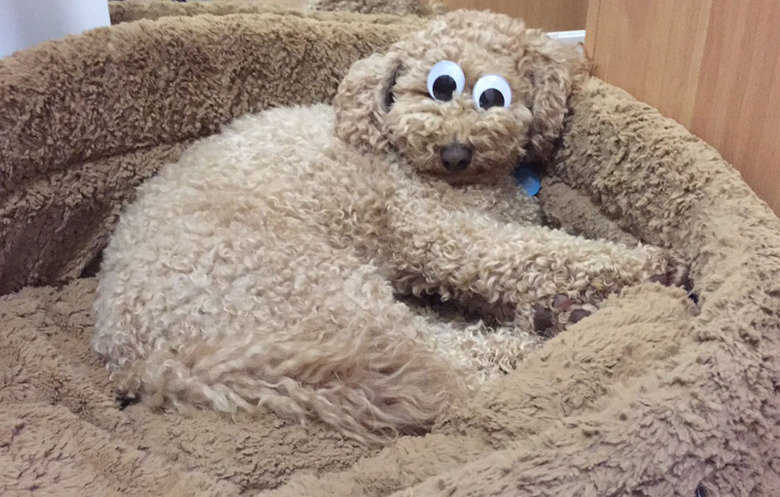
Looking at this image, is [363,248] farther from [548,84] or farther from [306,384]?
[548,84]

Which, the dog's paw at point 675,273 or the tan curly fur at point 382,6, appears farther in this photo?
the tan curly fur at point 382,6

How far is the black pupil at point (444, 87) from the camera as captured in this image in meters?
1.29

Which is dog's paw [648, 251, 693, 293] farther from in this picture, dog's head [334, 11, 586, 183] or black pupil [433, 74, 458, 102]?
black pupil [433, 74, 458, 102]

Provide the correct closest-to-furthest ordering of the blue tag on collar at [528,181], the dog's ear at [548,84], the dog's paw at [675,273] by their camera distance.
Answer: the dog's paw at [675,273], the dog's ear at [548,84], the blue tag on collar at [528,181]

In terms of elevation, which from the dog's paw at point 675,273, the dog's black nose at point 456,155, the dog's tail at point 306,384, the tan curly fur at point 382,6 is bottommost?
the dog's tail at point 306,384

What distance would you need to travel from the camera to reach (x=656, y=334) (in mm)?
982

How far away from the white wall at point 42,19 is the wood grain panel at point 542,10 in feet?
4.78

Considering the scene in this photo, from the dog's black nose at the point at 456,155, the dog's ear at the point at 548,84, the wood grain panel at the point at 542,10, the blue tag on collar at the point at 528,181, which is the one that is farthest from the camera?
the wood grain panel at the point at 542,10

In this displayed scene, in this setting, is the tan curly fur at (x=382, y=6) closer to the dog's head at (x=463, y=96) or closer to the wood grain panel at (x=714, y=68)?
the dog's head at (x=463, y=96)

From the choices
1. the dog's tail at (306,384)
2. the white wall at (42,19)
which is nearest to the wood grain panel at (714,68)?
the dog's tail at (306,384)

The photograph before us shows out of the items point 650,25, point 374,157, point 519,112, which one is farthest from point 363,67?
point 650,25

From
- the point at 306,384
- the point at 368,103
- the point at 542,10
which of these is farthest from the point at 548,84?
the point at 542,10

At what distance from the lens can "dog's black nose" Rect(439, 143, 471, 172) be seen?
1276 millimetres

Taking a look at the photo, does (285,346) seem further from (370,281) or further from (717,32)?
(717,32)
